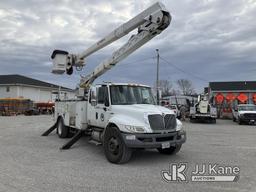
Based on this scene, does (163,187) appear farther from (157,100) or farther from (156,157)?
(157,100)

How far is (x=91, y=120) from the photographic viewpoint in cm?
1077

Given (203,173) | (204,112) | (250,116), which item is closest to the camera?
(203,173)

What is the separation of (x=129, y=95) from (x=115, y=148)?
202 cm

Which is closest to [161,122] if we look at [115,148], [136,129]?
[136,129]

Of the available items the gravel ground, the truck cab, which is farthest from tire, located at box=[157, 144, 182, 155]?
the gravel ground

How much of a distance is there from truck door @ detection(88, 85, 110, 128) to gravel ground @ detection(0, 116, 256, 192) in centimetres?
109

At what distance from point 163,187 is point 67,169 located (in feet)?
9.17

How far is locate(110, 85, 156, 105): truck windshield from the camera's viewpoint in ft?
31.2

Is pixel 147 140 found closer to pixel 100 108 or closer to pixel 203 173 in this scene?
pixel 203 173

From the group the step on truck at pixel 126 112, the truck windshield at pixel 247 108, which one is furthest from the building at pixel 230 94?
the step on truck at pixel 126 112

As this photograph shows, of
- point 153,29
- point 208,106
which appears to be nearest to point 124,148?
point 153,29

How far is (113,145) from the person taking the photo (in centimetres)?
862

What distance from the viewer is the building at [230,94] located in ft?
115

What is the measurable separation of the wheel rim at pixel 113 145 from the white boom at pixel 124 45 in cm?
361
